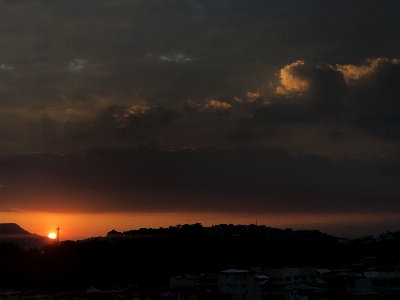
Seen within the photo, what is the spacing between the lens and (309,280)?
5878 centimetres

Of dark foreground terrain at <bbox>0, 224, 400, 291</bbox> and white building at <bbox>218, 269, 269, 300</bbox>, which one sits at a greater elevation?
dark foreground terrain at <bbox>0, 224, 400, 291</bbox>

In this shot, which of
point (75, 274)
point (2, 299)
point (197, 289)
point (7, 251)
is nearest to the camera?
point (2, 299)

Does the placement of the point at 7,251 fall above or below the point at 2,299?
above

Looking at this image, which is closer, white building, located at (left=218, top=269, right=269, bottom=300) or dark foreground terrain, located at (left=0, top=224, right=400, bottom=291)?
white building, located at (left=218, top=269, right=269, bottom=300)

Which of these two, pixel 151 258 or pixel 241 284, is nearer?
pixel 241 284

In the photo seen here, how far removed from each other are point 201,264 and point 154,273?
8.03m

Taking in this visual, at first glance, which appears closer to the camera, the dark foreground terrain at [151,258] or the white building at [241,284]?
the white building at [241,284]

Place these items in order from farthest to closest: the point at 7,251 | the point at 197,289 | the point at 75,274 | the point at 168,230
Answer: the point at 168,230 → the point at 7,251 → the point at 75,274 → the point at 197,289

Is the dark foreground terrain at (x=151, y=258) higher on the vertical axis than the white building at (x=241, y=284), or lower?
higher

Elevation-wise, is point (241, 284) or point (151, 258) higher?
point (151, 258)

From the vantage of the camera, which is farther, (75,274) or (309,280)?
(75,274)

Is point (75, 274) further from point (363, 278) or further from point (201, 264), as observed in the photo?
point (363, 278)

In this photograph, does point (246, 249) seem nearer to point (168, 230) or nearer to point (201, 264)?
point (201, 264)

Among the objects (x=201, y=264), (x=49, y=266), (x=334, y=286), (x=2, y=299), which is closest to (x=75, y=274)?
(x=49, y=266)
